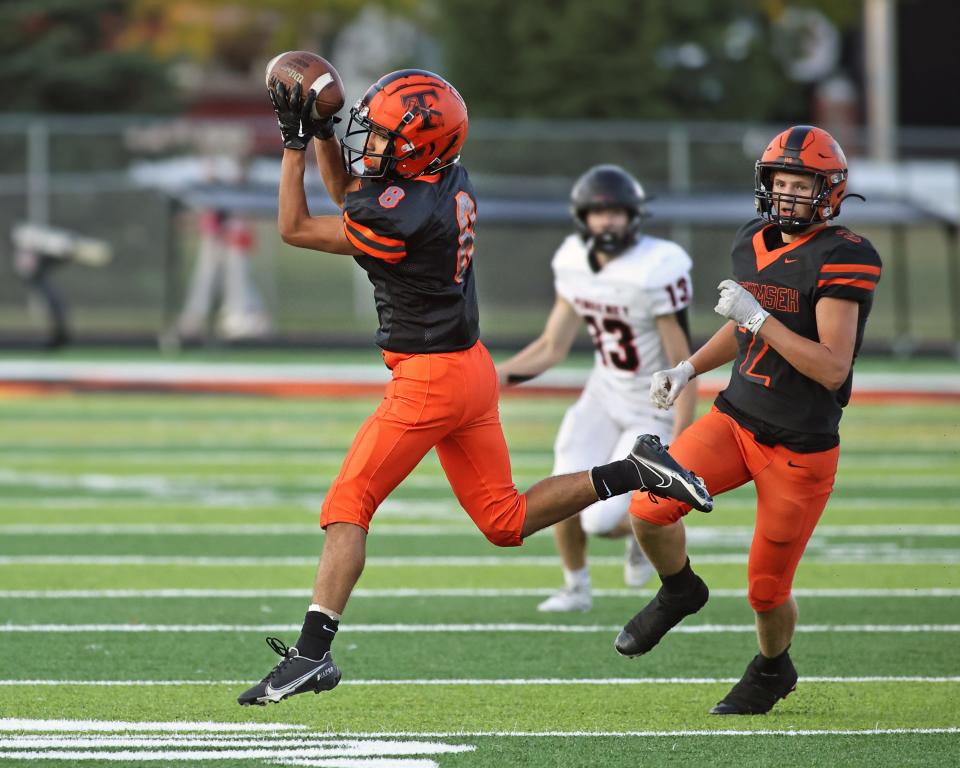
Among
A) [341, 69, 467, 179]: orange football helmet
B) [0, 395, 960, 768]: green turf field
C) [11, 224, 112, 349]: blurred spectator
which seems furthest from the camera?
[11, 224, 112, 349]: blurred spectator

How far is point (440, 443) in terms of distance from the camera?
204 inches

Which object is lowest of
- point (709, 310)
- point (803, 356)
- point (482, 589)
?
point (709, 310)

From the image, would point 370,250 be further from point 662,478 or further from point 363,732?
point 363,732

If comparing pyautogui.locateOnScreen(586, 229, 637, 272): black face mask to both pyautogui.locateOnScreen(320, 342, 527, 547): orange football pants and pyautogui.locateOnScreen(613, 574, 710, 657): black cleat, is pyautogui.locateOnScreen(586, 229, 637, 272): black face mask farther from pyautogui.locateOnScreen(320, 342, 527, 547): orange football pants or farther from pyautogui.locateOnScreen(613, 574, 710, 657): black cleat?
pyautogui.locateOnScreen(613, 574, 710, 657): black cleat

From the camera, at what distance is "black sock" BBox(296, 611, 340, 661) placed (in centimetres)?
470

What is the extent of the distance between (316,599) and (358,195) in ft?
3.79

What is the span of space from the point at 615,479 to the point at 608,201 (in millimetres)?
1943

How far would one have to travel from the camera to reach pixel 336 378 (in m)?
15.6

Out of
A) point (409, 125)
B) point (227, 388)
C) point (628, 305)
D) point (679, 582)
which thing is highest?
point (409, 125)

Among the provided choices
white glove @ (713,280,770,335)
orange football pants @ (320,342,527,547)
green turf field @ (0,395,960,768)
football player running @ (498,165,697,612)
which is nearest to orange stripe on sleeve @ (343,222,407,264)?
orange football pants @ (320,342,527,547)

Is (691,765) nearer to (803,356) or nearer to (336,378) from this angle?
(803,356)

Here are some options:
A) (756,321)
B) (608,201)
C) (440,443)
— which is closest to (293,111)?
(440,443)

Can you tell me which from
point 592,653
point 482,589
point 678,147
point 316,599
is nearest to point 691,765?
point 316,599

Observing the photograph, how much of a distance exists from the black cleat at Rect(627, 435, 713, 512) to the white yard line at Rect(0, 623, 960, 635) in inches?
59.1
